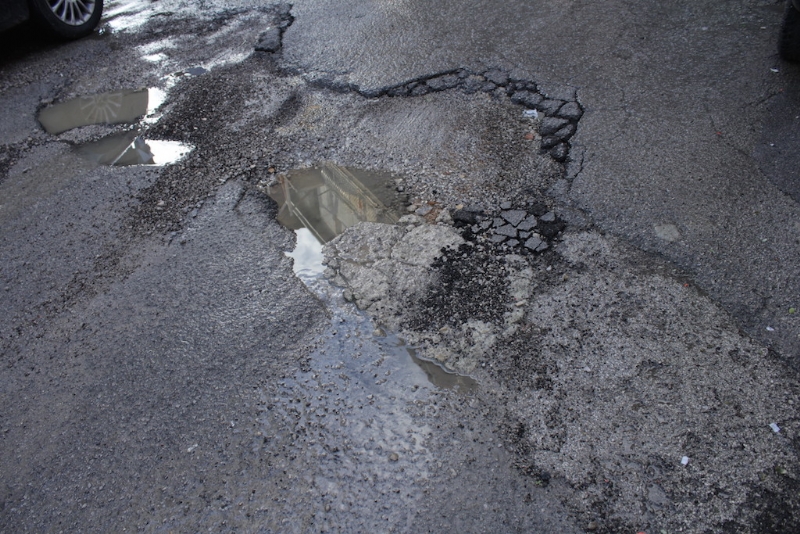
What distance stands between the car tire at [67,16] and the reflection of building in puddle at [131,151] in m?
2.32

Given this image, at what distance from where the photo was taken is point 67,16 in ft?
18.4

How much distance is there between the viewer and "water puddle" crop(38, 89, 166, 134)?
4.39 m

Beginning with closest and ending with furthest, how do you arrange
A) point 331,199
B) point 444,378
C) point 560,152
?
point 444,378 < point 331,199 < point 560,152

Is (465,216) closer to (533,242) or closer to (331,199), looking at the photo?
(533,242)

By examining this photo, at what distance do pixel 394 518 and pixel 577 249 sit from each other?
1.72m

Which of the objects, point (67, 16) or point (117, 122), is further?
point (67, 16)

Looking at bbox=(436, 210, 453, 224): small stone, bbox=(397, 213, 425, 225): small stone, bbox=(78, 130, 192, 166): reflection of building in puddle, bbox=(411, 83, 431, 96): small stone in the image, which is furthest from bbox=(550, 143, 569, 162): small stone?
bbox=(78, 130, 192, 166): reflection of building in puddle

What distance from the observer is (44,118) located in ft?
14.8

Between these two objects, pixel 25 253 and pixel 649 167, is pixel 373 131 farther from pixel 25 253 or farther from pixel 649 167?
pixel 25 253

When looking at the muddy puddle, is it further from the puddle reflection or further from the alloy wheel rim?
the alloy wheel rim

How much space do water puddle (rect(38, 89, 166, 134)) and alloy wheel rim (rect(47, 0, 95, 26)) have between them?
1.55m

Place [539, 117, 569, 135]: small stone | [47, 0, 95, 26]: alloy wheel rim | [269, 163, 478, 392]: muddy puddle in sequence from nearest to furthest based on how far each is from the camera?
1. [269, 163, 478, 392]: muddy puddle
2. [539, 117, 569, 135]: small stone
3. [47, 0, 95, 26]: alloy wheel rim

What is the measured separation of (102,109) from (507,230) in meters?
3.76

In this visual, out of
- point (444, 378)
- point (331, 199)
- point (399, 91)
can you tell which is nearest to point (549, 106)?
point (399, 91)
